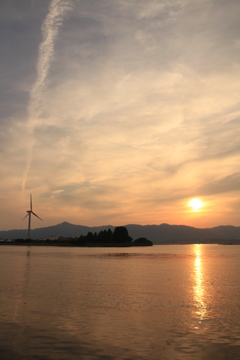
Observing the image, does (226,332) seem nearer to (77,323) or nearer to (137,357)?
(137,357)

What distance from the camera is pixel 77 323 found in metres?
25.2

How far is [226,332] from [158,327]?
4.71m

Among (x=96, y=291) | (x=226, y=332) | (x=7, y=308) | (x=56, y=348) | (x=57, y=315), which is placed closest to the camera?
(x=56, y=348)

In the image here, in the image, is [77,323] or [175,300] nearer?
[77,323]

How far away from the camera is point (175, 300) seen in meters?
35.3

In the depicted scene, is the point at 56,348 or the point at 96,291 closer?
the point at 56,348

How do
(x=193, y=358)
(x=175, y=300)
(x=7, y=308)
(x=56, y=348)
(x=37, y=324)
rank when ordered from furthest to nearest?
(x=175, y=300), (x=7, y=308), (x=37, y=324), (x=56, y=348), (x=193, y=358)

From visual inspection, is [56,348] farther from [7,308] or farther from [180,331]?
[7,308]

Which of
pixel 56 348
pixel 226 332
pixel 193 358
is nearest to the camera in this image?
pixel 193 358

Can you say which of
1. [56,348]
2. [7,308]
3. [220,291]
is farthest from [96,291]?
[56,348]

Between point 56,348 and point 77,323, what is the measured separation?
614cm

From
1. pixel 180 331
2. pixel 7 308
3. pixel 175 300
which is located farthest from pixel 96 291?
pixel 180 331

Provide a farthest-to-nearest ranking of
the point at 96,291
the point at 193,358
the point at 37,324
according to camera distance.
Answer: the point at 96,291
the point at 37,324
the point at 193,358

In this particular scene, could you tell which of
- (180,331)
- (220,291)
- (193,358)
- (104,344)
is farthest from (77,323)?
(220,291)
